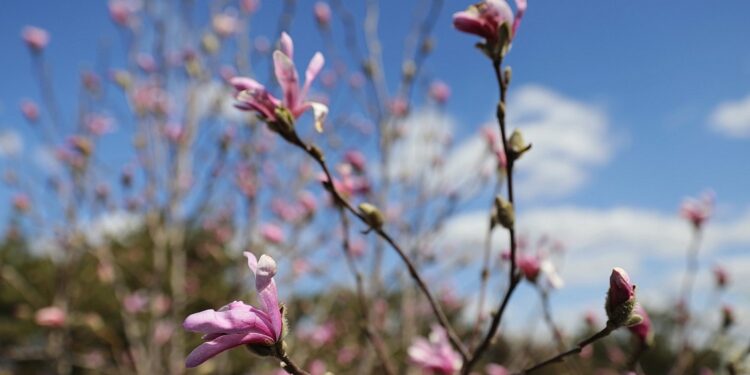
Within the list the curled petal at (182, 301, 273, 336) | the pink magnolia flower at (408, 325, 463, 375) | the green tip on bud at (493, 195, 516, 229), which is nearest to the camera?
the curled petal at (182, 301, 273, 336)

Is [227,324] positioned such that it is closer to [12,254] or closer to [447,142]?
[447,142]

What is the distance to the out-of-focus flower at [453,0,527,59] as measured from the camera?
42.4 inches

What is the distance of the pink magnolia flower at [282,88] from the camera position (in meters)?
1.17

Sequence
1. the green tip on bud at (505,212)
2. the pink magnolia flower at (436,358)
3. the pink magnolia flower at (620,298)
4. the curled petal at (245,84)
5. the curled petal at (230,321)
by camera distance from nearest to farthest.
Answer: the curled petal at (230,321) → the pink magnolia flower at (620,298) → the green tip on bud at (505,212) → the curled petal at (245,84) → the pink magnolia flower at (436,358)

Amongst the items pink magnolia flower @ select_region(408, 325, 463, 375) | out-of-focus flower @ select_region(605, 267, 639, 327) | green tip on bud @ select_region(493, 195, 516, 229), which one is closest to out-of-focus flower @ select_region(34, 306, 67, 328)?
pink magnolia flower @ select_region(408, 325, 463, 375)

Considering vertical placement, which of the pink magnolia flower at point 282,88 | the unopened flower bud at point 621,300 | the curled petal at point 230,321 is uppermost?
the pink magnolia flower at point 282,88

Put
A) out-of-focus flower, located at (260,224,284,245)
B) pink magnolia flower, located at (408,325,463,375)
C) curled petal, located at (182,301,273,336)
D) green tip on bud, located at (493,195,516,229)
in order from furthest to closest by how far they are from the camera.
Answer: out-of-focus flower, located at (260,224,284,245) < pink magnolia flower, located at (408,325,463,375) < green tip on bud, located at (493,195,516,229) < curled petal, located at (182,301,273,336)

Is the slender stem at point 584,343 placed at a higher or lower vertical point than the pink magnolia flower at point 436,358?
lower

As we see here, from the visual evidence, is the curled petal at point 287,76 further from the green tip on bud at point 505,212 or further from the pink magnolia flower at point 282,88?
the green tip on bud at point 505,212

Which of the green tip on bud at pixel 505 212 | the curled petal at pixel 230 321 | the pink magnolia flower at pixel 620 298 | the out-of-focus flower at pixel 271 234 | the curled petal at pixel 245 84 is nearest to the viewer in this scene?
the curled petal at pixel 230 321

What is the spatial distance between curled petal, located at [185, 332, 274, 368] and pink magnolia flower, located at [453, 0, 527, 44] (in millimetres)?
719

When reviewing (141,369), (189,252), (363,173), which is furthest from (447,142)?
(189,252)

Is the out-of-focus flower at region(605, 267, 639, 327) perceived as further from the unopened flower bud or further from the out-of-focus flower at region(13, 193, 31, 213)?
the out-of-focus flower at region(13, 193, 31, 213)

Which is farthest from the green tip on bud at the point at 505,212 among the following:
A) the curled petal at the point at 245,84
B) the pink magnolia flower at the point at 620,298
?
the curled petal at the point at 245,84
